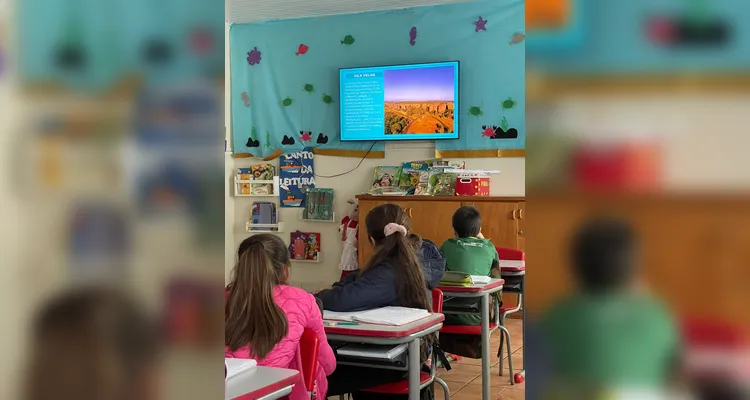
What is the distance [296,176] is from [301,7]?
5.67ft

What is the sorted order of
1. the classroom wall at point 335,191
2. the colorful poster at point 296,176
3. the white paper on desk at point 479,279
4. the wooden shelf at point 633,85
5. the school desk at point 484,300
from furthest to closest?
1. the colorful poster at point 296,176
2. the classroom wall at point 335,191
3. the white paper on desk at point 479,279
4. the school desk at point 484,300
5. the wooden shelf at point 633,85

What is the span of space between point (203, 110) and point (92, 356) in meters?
0.34

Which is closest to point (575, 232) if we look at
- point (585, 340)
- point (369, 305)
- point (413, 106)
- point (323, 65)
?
point (585, 340)

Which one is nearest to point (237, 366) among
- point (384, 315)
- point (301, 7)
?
point (384, 315)

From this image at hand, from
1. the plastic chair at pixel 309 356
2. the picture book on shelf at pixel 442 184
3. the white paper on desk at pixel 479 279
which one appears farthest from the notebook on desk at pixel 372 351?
the picture book on shelf at pixel 442 184

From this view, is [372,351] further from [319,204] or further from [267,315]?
[319,204]

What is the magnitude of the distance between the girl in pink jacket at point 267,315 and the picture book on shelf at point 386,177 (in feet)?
15.3

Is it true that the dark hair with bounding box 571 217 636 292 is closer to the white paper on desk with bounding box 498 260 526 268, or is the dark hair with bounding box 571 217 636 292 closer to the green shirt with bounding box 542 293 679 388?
the green shirt with bounding box 542 293 679 388

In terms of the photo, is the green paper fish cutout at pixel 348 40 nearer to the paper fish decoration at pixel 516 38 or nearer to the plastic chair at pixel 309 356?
the paper fish decoration at pixel 516 38

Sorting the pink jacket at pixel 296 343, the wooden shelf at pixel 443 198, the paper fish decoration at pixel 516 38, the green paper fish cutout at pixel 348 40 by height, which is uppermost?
the green paper fish cutout at pixel 348 40

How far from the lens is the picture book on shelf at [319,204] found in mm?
7656

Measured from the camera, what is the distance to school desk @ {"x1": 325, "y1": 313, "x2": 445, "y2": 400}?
2711 millimetres

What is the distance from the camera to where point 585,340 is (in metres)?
0.66

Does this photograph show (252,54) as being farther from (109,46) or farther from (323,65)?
(109,46)
